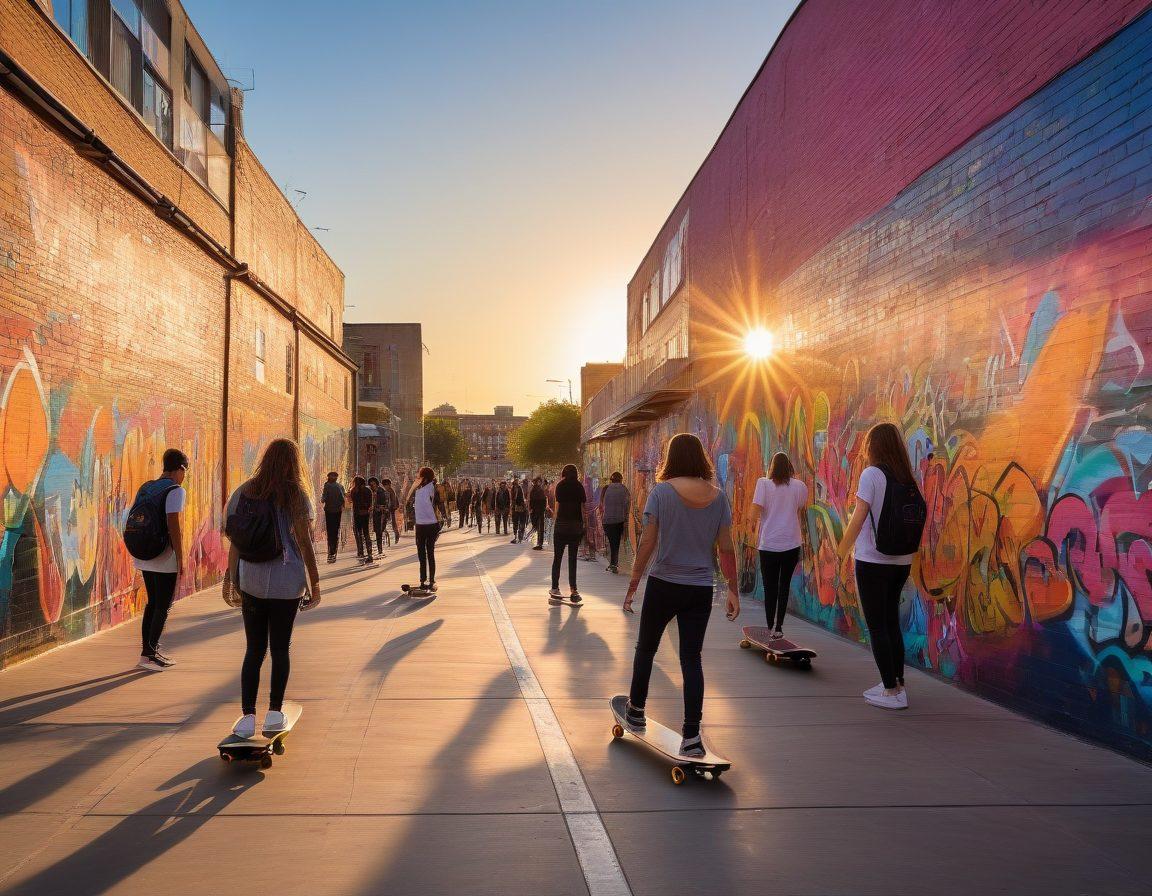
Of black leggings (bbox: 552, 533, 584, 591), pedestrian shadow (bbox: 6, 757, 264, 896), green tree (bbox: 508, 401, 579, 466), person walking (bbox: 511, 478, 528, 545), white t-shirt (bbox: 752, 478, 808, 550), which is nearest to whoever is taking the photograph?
pedestrian shadow (bbox: 6, 757, 264, 896)

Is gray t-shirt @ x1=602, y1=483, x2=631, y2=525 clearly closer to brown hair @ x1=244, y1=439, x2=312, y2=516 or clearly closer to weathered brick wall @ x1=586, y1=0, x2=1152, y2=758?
weathered brick wall @ x1=586, y1=0, x2=1152, y2=758

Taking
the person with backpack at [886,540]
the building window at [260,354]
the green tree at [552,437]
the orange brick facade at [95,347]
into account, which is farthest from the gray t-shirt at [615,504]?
the green tree at [552,437]

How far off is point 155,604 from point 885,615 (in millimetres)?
5590

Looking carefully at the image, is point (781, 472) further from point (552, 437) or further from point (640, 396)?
point (552, 437)

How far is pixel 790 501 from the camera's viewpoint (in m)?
8.41

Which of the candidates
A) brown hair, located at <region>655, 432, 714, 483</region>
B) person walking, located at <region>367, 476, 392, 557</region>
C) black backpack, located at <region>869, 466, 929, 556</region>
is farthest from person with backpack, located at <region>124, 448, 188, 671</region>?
person walking, located at <region>367, 476, 392, 557</region>

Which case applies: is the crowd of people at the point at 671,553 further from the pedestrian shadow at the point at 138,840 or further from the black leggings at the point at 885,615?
the pedestrian shadow at the point at 138,840

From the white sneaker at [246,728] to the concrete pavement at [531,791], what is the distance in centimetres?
19

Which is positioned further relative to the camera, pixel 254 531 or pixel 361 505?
pixel 361 505

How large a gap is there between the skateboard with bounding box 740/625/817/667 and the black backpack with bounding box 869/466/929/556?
1.66 metres

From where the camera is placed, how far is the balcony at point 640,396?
1870cm

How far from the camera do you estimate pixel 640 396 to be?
20375mm

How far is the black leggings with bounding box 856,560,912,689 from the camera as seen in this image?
6590 mm

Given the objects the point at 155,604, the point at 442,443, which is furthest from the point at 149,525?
the point at 442,443
